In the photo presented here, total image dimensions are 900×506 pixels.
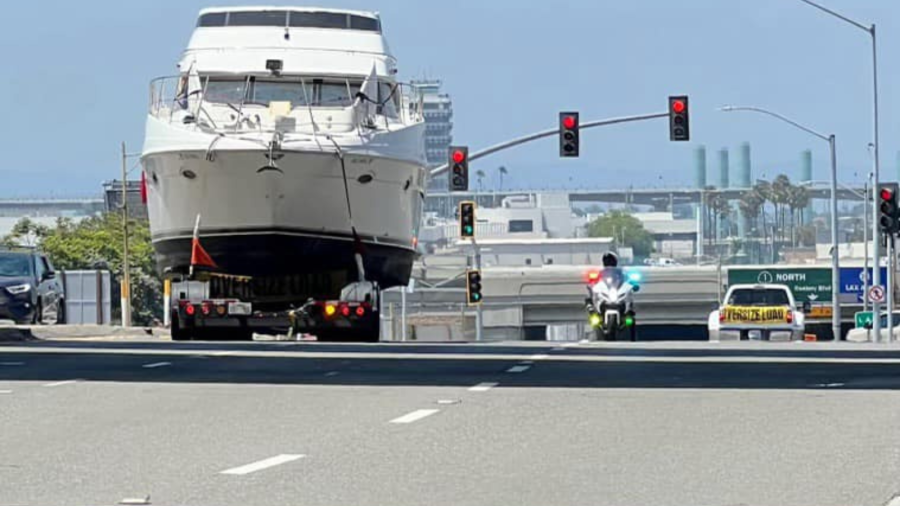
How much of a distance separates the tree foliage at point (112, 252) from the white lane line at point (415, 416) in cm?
6707

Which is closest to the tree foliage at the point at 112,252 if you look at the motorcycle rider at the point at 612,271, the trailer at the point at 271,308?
the motorcycle rider at the point at 612,271

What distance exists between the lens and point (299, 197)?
29.6 m

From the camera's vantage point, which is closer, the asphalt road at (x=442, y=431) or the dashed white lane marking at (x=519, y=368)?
the asphalt road at (x=442, y=431)

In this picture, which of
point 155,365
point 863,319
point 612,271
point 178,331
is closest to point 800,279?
point 863,319

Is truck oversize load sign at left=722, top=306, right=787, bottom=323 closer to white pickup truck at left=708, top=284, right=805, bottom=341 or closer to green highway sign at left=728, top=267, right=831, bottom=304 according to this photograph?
white pickup truck at left=708, top=284, right=805, bottom=341

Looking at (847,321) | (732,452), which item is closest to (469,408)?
A: (732,452)

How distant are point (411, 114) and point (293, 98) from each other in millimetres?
2854

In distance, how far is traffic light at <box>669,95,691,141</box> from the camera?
4697cm

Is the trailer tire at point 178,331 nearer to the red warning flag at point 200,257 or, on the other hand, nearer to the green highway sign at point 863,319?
the red warning flag at point 200,257

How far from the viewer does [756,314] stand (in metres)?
38.7

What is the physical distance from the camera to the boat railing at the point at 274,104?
30.1 metres

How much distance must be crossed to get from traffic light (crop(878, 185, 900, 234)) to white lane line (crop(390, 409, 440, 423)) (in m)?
33.6

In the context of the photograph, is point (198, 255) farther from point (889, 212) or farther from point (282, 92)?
point (889, 212)

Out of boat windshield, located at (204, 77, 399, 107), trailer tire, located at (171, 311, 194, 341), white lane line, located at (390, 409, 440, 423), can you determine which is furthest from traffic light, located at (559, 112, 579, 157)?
white lane line, located at (390, 409, 440, 423)
